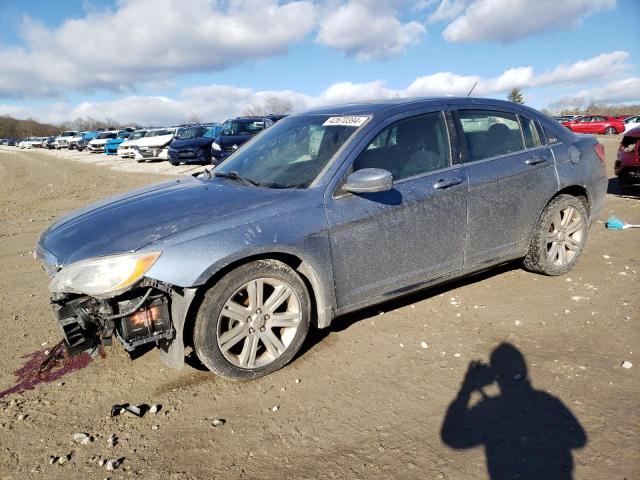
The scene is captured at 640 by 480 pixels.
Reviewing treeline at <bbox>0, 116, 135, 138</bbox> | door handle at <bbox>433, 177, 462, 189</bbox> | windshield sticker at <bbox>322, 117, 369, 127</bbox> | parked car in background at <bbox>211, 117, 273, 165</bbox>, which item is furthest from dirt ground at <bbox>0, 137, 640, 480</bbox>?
treeline at <bbox>0, 116, 135, 138</bbox>

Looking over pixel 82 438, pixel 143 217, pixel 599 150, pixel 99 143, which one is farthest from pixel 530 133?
pixel 99 143

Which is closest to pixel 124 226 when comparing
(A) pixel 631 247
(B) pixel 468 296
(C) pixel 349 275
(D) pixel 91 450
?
(D) pixel 91 450

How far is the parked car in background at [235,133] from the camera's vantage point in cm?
1576

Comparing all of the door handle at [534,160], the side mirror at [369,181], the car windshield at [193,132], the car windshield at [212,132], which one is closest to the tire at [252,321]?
the side mirror at [369,181]

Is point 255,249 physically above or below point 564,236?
above

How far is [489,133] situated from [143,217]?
2.92 metres

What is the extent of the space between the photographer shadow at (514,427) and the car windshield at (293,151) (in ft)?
5.67

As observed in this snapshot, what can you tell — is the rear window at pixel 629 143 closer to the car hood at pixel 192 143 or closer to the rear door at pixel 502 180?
the rear door at pixel 502 180

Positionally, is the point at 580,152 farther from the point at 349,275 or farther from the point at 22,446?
the point at 22,446

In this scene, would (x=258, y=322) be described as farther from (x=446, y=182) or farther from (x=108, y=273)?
(x=446, y=182)

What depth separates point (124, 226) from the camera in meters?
2.96

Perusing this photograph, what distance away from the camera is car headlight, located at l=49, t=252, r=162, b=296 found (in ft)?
8.68

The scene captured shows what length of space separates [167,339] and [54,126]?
538ft

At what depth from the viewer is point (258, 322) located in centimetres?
302
